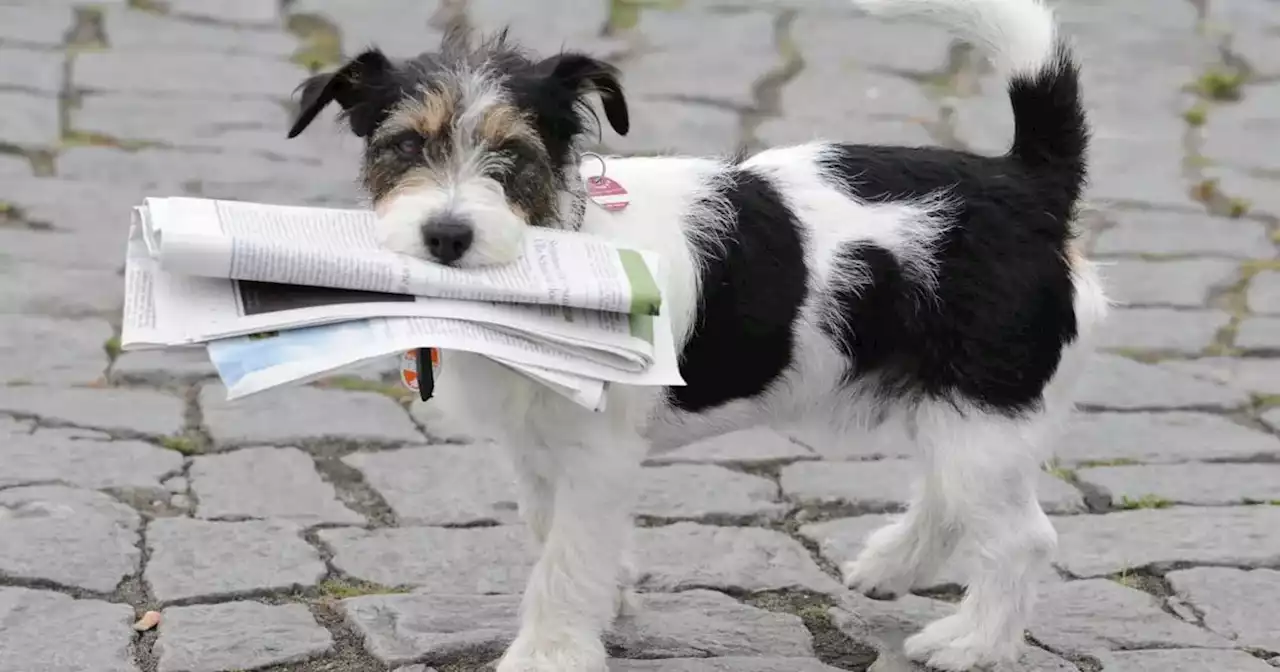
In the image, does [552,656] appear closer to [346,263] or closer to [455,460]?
[346,263]

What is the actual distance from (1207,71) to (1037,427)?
625 centimetres

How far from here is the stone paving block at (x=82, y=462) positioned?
4.56m

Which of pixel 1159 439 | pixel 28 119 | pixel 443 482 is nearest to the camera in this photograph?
pixel 443 482

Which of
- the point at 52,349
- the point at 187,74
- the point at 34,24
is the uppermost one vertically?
the point at 34,24

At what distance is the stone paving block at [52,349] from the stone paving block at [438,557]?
4.55 ft

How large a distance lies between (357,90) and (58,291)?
109 inches

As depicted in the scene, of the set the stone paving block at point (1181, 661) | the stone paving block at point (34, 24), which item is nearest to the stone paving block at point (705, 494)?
the stone paving block at point (1181, 661)

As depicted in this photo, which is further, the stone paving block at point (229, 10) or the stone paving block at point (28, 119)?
the stone paving block at point (229, 10)

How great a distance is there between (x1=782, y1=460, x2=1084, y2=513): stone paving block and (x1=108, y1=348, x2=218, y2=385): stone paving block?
2.00 m

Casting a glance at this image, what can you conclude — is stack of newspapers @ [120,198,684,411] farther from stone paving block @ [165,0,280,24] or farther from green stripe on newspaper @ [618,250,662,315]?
stone paving block @ [165,0,280,24]

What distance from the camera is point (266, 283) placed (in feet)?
10.4

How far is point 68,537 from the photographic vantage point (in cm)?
418

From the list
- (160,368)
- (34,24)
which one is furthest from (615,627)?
(34,24)

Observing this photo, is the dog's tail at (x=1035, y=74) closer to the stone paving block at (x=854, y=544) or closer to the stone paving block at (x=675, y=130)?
the stone paving block at (x=854, y=544)
